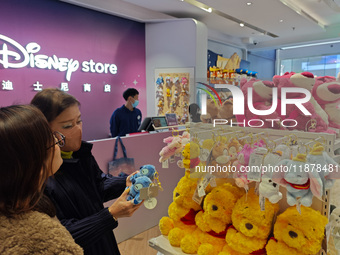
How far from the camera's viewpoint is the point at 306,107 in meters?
1.43

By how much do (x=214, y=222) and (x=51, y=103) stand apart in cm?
97

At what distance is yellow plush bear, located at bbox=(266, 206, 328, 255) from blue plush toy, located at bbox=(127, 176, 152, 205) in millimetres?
620

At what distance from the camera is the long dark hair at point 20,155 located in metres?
0.67

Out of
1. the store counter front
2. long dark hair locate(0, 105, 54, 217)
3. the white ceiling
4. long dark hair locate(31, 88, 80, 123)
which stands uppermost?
the white ceiling

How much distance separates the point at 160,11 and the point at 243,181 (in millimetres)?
5263

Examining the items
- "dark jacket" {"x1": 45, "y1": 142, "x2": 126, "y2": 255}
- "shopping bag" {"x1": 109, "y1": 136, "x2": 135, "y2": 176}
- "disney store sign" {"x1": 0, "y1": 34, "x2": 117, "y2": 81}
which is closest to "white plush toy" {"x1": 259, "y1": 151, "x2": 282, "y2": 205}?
"dark jacket" {"x1": 45, "y1": 142, "x2": 126, "y2": 255}

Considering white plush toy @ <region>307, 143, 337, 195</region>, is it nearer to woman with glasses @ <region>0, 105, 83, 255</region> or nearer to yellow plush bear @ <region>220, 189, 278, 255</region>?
yellow plush bear @ <region>220, 189, 278, 255</region>

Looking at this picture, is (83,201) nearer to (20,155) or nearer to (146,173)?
(146,173)

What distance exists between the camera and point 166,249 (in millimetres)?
1562

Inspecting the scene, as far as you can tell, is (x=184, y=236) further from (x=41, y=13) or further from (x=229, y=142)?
(x=41, y=13)

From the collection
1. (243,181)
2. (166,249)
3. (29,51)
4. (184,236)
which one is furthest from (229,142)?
(29,51)

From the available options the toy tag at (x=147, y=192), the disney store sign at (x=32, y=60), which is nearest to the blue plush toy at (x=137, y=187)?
the toy tag at (x=147, y=192)

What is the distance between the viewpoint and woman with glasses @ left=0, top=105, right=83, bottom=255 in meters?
0.67

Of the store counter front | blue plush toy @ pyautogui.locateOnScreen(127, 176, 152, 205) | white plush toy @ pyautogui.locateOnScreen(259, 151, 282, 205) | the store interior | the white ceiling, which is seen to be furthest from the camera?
the white ceiling
